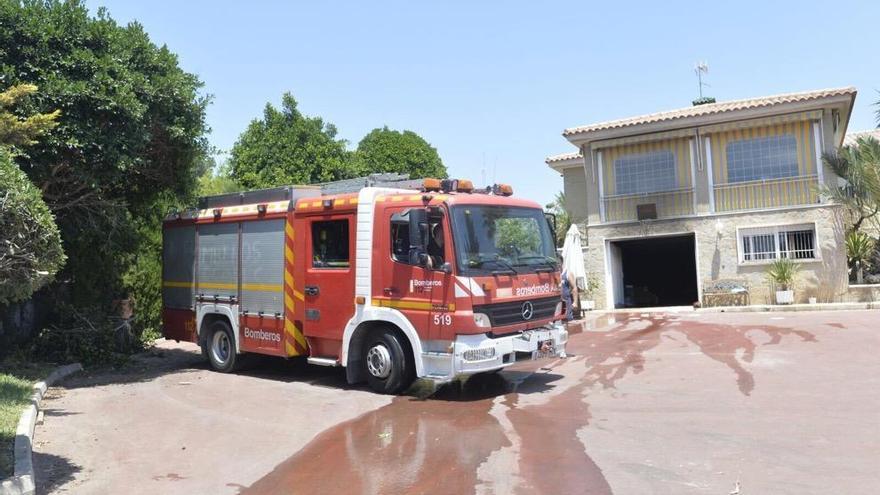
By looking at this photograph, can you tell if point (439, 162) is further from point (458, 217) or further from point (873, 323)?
point (458, 217)

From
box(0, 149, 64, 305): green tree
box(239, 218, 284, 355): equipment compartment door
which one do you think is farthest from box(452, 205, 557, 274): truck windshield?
box(0, 149, 64, 305): green tree

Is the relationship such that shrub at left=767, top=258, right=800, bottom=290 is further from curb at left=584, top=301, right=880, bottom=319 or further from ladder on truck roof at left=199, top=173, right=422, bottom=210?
ladder on truck roof at left=199, top=173, right=422, bottom=210

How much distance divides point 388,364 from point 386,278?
1151 millimetres

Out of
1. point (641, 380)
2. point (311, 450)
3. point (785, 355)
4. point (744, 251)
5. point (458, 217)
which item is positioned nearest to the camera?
point (311, 450)

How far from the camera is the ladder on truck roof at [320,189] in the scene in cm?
953

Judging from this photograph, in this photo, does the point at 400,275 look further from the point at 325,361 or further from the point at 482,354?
the point at 325,361

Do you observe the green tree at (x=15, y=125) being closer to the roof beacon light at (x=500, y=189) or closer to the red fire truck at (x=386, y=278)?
the red fire truck at (x=386, y=278)

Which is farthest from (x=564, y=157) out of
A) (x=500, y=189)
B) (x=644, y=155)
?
(x=500, y=189)

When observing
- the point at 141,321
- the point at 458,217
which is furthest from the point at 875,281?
the point at 141,321

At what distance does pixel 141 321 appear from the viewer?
49.8 ft

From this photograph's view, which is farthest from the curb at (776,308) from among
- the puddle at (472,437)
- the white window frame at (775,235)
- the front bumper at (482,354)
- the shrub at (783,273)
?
the front bumper at (482,354)

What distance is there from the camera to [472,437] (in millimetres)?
6578

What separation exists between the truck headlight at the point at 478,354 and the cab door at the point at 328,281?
1.95 meters

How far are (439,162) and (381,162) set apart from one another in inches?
143
